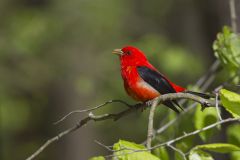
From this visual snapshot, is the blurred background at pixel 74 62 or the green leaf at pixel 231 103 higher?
the blurred background at pixel 74 62

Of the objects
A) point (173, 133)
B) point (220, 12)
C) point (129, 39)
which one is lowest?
point (173, 133)

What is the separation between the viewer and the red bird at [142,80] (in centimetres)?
519

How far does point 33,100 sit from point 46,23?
8.08 ft

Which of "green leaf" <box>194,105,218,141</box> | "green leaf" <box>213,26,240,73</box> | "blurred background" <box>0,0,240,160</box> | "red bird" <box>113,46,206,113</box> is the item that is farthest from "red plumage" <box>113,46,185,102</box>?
"blurred background" <box>0,0,240,160</box>

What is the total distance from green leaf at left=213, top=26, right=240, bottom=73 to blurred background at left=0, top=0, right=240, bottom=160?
5.41 m

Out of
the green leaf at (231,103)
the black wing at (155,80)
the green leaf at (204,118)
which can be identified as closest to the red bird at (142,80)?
the black wing at (155,80)

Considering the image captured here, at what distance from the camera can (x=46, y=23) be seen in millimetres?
11500

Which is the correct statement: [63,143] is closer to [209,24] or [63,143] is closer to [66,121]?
[66,121]

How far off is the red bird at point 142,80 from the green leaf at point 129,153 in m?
2.29

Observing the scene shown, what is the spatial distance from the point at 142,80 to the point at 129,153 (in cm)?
271

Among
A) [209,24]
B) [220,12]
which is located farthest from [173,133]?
[209,24]

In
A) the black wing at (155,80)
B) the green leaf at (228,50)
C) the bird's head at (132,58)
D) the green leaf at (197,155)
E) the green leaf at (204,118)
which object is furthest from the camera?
the bird's head at (132,58)

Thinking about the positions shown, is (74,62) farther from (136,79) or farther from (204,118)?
(204,118)

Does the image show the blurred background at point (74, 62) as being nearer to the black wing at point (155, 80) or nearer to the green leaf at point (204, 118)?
the black wing at point (155, 80)
